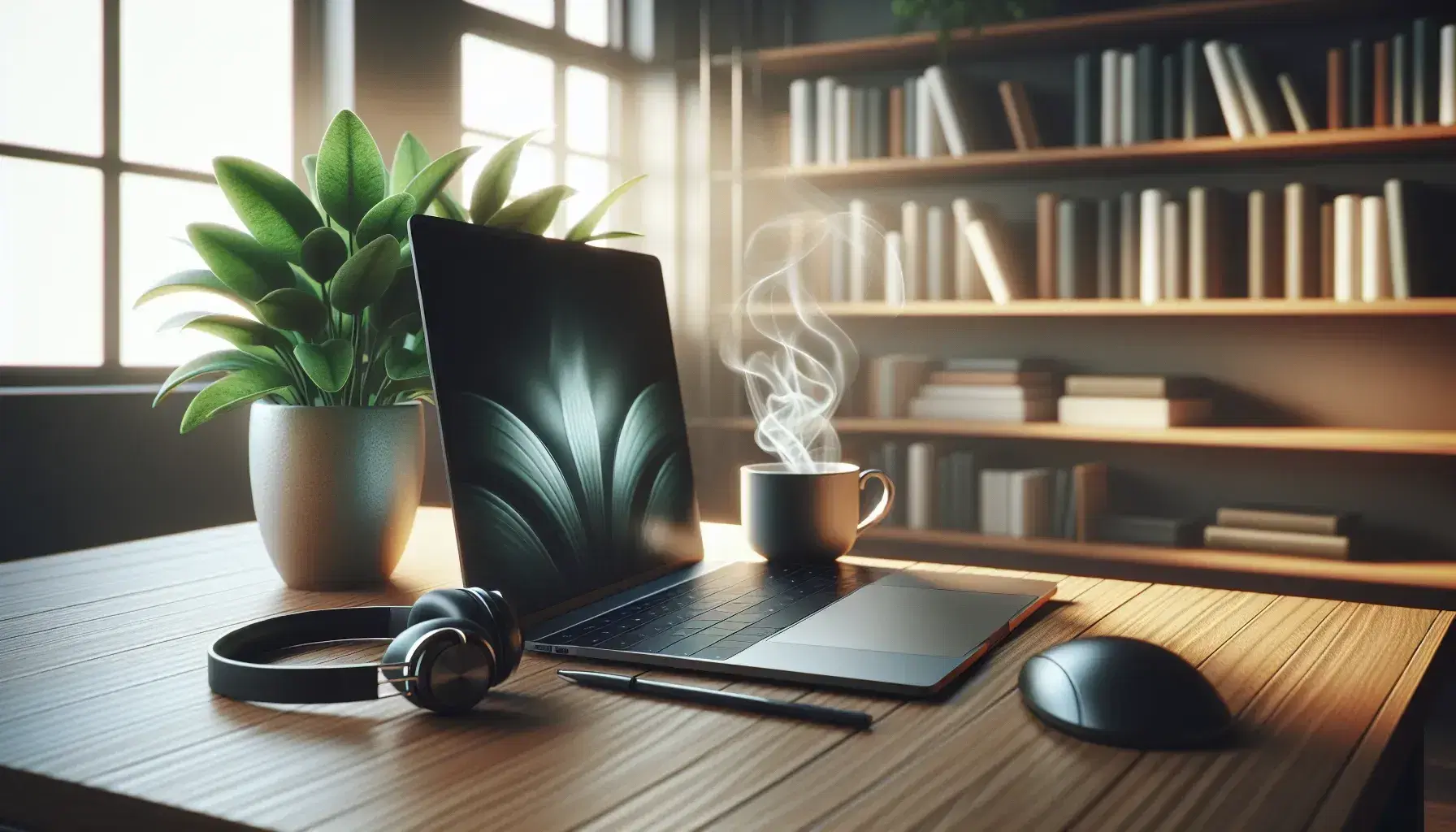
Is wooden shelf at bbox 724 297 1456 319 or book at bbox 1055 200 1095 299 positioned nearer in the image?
wooden shelf at bbox 724 297 1456 319

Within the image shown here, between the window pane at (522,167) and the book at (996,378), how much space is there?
3.81ft

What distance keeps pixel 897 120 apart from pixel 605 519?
2.32m

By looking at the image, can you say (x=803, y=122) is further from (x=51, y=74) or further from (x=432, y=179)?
(x=432, y=179)

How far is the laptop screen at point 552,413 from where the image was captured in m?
0.78

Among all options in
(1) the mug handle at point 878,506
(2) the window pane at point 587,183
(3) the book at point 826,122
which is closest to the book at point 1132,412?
(3) the book at point 826,122

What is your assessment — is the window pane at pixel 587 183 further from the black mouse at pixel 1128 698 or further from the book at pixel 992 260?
the black mouse at pixel 1128 698

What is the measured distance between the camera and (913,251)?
3016mm

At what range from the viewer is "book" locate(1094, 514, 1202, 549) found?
8.91 feet

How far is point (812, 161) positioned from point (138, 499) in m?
1.87

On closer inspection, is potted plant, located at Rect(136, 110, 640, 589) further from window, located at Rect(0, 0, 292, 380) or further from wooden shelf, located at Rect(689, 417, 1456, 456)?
wooden shelf, located at Rect(689, 417, 1456, 456)

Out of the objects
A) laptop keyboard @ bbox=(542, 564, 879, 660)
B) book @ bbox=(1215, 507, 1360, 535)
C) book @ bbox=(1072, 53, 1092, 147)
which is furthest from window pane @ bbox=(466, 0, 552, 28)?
laptop keyboard @ bbox=(542, 564, 879, 660)

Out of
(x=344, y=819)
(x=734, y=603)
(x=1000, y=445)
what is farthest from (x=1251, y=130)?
(x=344, y=819)

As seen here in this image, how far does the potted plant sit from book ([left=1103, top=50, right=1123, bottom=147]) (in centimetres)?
216

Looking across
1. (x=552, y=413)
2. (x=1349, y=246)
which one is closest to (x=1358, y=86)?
(x=1349, y=246)
